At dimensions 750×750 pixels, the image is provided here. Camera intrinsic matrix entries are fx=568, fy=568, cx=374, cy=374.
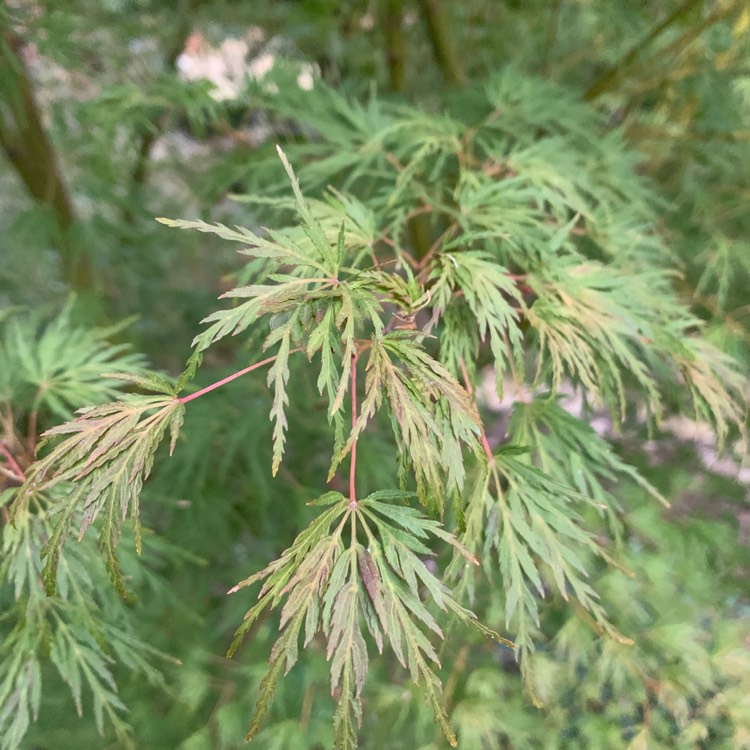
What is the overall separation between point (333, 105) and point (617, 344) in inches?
22.3

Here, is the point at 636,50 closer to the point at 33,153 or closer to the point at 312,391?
the point at 312,391

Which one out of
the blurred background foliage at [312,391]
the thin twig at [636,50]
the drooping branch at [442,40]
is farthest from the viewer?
the drooping branch at [442,40]

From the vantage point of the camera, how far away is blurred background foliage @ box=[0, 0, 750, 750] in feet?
2.47

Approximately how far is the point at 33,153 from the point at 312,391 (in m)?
0.70

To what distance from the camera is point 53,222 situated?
1088mm

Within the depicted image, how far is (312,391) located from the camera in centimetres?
95

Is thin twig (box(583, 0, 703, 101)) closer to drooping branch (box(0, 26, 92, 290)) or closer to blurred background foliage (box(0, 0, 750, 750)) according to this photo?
blurred background foliage (box(0, 0, 750, 750))

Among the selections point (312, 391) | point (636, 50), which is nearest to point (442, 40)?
point (636, 50)

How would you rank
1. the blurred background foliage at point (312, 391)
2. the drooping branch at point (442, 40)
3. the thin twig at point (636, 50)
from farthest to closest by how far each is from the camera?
the drooping branch at point (442, 40) → the thin twig at point (636, 50) → the blurred background foliage at point (312, 391)

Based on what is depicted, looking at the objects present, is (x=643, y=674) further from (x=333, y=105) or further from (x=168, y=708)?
(x=333, y=105)

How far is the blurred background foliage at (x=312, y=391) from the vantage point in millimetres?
751

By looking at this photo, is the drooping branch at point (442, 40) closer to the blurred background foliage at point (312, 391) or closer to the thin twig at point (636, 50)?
the blurred background foliage at point (312, 391)

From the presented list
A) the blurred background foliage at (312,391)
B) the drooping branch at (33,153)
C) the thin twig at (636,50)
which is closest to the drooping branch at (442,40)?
the blurred background foliage at (312,391)

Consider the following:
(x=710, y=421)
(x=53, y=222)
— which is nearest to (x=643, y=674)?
(x=710, y=421)
